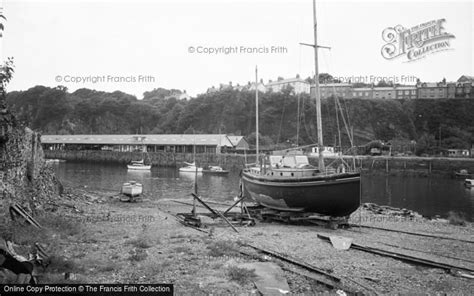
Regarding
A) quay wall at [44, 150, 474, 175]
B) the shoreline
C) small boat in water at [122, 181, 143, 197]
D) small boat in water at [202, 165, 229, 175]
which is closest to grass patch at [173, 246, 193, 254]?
the shoreline

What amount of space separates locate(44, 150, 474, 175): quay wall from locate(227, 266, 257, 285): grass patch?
4219cm

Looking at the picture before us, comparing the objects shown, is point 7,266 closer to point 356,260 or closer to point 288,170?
point 356,260

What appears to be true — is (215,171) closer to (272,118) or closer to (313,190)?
(313,190)

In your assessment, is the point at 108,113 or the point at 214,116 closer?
the point at 214,116

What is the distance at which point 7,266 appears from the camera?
17.2 ft

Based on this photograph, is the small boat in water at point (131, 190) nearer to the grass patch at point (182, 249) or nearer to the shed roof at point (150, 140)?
the grass patch at point (182, 249)

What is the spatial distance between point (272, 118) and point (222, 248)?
3606 inches

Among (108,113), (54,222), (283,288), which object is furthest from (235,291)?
(108,113)

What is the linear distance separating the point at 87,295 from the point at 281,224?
11.6m

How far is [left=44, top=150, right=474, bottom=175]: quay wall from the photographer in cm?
5931

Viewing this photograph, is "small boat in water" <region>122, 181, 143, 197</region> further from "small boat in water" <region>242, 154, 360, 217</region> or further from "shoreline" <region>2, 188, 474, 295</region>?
"small boat in water" <region>242, 154, 360, 217</region>

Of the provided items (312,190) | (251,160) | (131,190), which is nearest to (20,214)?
(312,190)

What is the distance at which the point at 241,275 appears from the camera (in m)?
7.18

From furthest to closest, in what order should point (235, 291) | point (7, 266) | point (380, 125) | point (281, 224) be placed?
1. point (380, 125)
2. point (281, 224)
3. point (235, 291)
4. point (7, 266)
